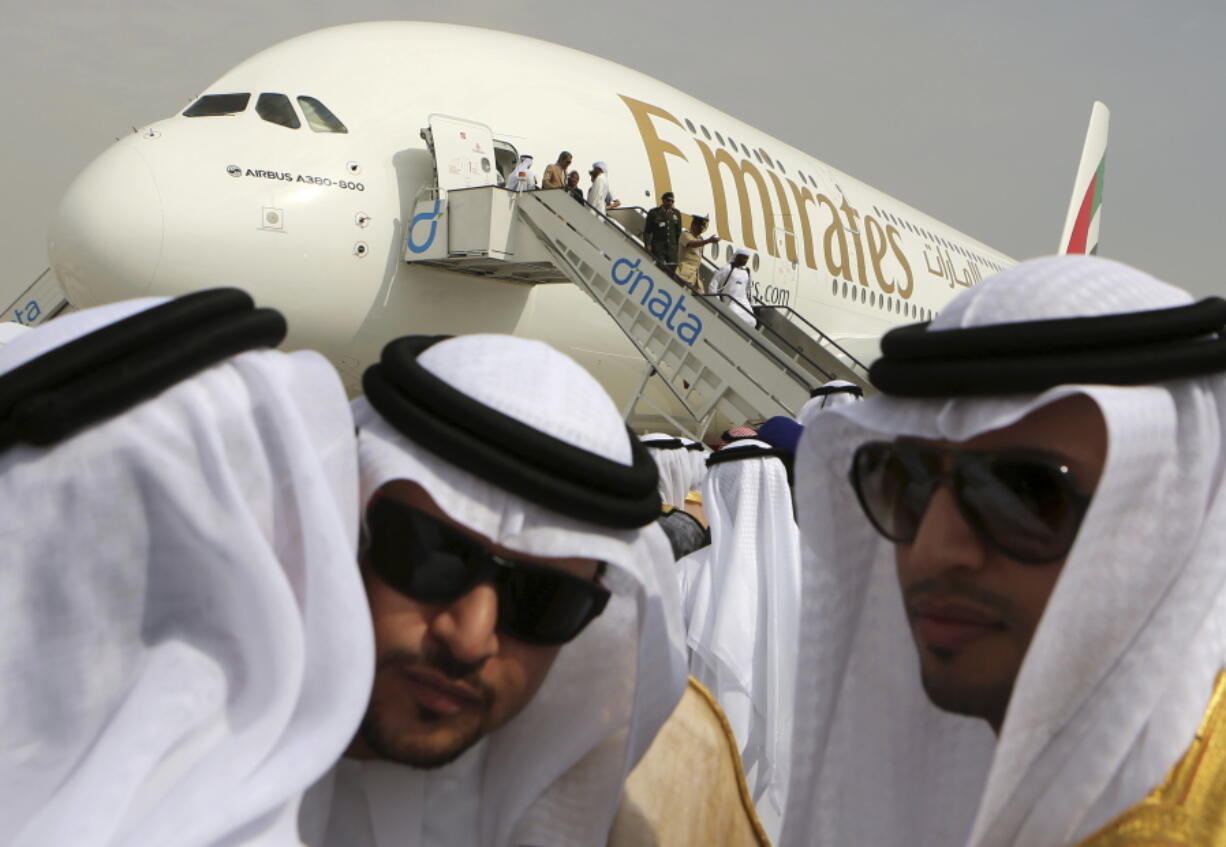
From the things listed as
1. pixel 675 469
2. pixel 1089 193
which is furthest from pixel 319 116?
pixel 1089 193

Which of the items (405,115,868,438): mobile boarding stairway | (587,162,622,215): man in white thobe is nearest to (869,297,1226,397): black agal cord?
(405,115,868,438): mobile boarding stairway

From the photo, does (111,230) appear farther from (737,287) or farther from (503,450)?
(503,450)

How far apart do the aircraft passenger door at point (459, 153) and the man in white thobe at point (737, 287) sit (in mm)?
2517

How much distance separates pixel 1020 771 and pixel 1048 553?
243mm

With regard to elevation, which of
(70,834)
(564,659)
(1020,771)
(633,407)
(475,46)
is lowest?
(633,407)

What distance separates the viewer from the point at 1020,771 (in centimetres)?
128

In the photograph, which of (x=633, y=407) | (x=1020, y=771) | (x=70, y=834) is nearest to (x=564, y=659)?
(x=1020, y=771)

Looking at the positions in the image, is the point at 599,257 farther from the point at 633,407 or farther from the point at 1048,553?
the point at 1048,553

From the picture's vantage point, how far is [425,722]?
52.5 inches

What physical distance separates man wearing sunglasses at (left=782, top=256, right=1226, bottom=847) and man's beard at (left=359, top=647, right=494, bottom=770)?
54 cm

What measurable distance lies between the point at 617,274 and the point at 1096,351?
839cm

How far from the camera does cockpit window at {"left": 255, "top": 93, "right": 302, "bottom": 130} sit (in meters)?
9.01

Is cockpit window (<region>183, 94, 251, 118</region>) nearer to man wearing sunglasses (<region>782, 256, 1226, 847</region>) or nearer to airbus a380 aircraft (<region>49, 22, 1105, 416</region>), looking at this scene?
airbus a380 aircraft (<region>49, 22, 1105, 416</region>)

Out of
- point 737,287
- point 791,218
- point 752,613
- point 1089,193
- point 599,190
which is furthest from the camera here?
point 1089,193
